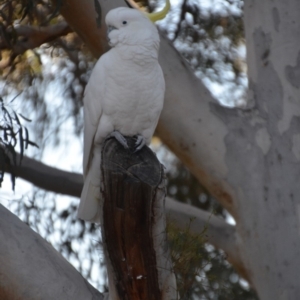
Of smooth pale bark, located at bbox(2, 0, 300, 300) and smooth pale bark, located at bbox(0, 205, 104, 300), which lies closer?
smooth pale bark, located at bbox(0, 205, 104, 300)

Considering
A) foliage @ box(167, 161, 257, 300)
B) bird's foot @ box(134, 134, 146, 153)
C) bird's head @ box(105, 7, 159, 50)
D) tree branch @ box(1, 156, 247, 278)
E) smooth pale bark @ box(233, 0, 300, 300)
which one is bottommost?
foliage @ box(167, 161, 257, 300)

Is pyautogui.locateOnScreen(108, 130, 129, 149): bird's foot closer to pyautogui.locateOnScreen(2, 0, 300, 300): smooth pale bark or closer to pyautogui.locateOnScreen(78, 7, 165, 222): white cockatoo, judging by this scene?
pyautogui.locateOnScreen(78, 7, 165, 222): white cockatoo

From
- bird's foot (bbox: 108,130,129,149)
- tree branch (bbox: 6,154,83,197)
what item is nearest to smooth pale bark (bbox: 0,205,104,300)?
bird's foot (bbox: 108,130,129,149)

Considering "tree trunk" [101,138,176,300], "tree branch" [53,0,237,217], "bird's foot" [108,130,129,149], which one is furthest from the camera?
"tree branch" [53,0,237,217]

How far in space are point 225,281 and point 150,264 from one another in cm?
252

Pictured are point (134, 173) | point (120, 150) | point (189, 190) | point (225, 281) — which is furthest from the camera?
point (189, 190)

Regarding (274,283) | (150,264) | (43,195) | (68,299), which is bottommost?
(43,195)

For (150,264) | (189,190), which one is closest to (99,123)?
(150,264)

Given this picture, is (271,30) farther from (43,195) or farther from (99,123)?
(43,195)

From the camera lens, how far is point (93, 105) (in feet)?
7.91

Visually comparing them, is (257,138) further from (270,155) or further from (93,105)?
(93,105)

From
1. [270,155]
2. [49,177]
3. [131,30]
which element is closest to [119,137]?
[131,30]

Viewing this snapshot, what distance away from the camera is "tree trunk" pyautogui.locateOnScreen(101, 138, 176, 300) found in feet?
Result: 6.24

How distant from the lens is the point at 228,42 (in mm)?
4582
